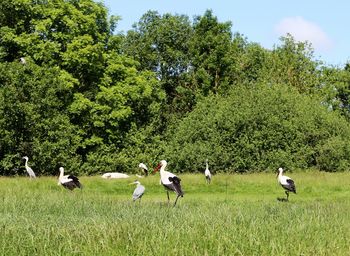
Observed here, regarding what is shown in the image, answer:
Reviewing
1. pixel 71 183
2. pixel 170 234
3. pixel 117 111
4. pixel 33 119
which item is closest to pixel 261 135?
pixel 117 111

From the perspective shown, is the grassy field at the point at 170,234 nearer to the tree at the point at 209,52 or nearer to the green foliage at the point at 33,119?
the green foliage at the point at 33,119

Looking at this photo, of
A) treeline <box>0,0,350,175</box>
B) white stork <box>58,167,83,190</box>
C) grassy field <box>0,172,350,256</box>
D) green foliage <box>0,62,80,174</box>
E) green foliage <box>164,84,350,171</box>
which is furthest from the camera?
green foliage <box>164,84,350,171</box>

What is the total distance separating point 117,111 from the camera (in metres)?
40.1

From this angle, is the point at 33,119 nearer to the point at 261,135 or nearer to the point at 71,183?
the point at 71,183

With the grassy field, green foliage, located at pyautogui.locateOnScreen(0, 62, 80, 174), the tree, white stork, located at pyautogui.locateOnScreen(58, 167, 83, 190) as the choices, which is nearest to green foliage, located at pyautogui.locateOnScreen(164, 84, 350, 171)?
the tree

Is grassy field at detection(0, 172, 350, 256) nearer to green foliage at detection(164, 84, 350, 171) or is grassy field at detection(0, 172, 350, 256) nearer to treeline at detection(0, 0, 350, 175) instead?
treeline at detection(0, 0, 350, 175)

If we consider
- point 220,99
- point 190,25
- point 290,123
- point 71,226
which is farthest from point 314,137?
point 71,226

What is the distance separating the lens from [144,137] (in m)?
42.9

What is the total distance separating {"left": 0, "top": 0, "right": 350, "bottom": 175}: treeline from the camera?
36531mm

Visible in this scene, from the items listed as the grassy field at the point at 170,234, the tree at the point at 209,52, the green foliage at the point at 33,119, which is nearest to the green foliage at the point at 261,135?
the tree at the point at 209,52

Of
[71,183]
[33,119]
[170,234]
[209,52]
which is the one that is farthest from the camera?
[209,52]

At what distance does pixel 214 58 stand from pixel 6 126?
61.1ft

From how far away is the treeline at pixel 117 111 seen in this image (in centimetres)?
3653

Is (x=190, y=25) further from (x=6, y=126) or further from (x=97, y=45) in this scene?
(x=6, y=126)
